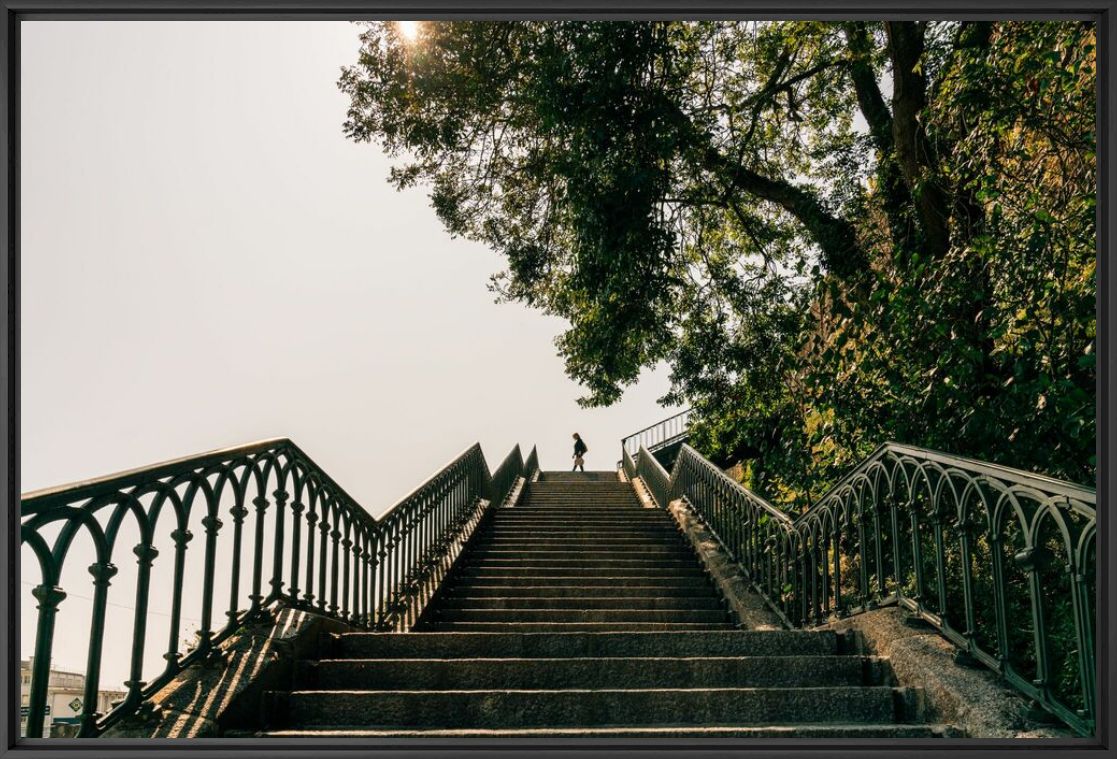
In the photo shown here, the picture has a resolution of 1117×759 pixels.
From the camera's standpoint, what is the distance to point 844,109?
11.1m

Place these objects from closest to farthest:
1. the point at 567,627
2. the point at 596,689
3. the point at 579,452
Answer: the point at 596,689
the point at 567,627
the point at 579,452

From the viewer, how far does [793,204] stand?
28.9 feet

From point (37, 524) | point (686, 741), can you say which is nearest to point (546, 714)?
point (686, 741)

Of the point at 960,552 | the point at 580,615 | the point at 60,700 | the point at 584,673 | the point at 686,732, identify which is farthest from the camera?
the point at 580,615

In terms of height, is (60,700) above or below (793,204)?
below

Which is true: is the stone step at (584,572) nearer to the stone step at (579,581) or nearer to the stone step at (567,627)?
the stone step at (579,581)

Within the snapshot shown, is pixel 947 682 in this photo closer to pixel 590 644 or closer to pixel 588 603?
pixel 590 644

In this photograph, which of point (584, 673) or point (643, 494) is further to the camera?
point (643, 494)

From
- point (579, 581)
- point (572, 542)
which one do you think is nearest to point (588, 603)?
point (579, 581)

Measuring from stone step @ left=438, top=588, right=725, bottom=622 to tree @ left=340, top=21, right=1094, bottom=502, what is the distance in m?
1.37

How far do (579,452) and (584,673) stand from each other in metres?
22.4

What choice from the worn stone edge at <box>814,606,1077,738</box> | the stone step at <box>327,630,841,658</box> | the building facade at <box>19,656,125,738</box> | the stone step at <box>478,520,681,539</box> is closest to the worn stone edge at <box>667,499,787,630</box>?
the stone step at <box>478,520,681,539</box>

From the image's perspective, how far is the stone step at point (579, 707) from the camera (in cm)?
379

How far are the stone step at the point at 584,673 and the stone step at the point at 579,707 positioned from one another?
39 cm
